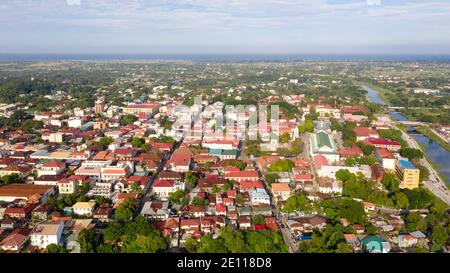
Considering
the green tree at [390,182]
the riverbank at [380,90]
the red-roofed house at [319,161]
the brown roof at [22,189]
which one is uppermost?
the riverbank at [380,90]

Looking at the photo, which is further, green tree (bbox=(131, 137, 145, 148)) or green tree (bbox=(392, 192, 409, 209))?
green tree (bbox=(131, 137, 145, 148))

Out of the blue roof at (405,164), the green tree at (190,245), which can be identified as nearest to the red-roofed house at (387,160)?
the blue roof at (405,164)

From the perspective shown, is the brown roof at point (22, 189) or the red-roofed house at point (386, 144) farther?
the red-roofed house at point (386, 144)

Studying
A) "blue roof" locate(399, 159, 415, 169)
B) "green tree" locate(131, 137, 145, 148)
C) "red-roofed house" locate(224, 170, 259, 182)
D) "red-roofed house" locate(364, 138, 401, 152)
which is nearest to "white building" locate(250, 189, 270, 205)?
"red-roofed house" locate(224, 170, 259, 182)

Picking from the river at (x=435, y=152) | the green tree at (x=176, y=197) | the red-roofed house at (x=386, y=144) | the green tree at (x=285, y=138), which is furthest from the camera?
the green tree at (x=285, y=138)

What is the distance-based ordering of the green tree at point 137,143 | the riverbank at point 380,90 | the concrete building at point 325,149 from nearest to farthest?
the concrete building at point 325,149 < the green tree at point 137,143 < the riverbank at point 380,90

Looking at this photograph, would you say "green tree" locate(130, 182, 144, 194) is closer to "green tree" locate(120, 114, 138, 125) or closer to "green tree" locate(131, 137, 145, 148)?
"green tree" locate(131, 137, 145, 148)

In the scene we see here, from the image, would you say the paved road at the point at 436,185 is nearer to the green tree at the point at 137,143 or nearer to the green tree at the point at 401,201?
the green tree at the point at 401,201

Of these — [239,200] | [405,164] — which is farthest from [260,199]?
[405,164]
